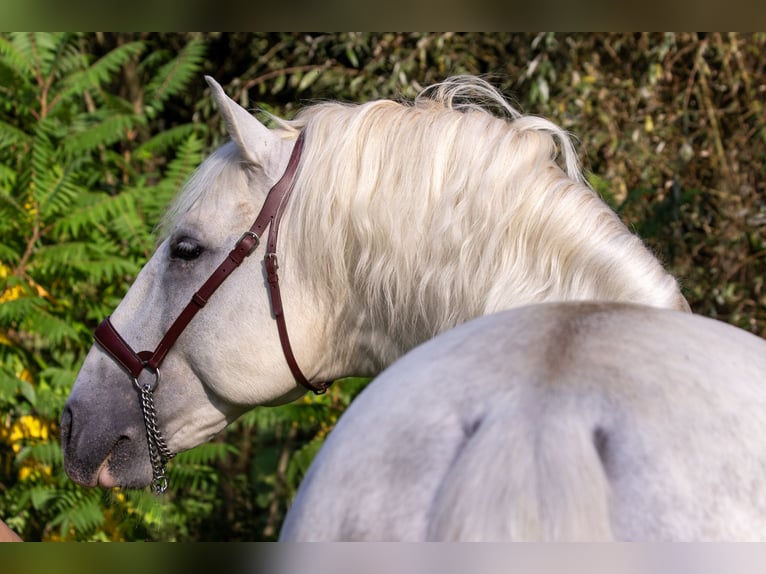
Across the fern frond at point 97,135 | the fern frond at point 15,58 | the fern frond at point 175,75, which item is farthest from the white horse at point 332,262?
the fern frond at point 15,58

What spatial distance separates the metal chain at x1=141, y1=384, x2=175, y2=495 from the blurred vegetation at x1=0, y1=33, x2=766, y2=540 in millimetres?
1760

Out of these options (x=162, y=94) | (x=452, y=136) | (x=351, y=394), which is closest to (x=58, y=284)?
(x=162, y=94)

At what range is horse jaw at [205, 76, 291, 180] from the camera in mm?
2066

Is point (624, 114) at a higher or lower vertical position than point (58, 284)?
higher

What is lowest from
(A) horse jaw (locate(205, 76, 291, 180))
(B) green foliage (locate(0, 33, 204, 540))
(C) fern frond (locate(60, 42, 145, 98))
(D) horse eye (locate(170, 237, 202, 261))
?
(B) green foliage (locate(0, 33, 204, 540))

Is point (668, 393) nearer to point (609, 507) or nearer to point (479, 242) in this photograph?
point (609, 507)

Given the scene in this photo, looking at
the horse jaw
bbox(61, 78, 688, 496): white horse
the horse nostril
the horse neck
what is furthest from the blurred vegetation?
the horse neck

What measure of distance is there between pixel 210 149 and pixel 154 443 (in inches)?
146

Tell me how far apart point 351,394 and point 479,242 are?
244 cm

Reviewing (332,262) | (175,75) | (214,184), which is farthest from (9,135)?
(332,262)

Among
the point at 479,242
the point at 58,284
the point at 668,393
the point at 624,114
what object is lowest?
the point at 58,284

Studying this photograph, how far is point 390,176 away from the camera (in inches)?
77.4

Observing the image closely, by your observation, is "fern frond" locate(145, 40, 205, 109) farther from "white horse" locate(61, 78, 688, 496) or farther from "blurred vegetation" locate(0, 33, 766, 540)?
"white horse" locate(61, 78, 688, 496)

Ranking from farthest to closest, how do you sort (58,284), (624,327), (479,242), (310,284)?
(58,284) < (310,284) < (479,242) < (624,327)
